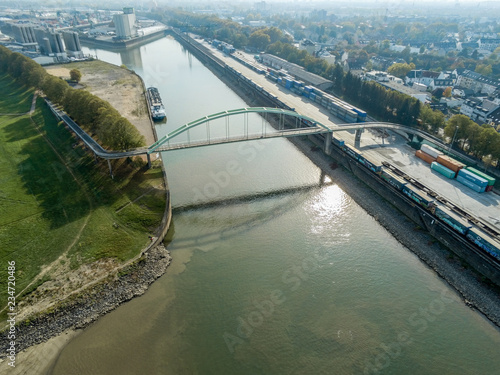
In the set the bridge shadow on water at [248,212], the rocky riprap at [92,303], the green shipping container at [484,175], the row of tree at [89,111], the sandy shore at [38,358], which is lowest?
the bridge shadow on water at [248,212]

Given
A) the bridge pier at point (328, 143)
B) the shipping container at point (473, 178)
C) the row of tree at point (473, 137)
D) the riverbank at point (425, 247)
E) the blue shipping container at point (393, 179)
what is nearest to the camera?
the riverbank at point (425, 247)

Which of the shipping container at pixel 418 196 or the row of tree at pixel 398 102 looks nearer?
the shipping container at pixel 418 196

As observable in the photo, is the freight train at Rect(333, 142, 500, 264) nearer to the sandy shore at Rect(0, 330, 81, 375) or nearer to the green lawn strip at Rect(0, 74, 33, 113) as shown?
the sandy shore at Rect(0, 330, 81, 375)

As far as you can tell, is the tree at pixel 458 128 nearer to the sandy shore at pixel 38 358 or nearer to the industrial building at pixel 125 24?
the sandy shore at pixel 38 358

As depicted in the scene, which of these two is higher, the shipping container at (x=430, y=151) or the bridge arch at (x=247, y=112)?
the bridge arch at (x=247, y=112)

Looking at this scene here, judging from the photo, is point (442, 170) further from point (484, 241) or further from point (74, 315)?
point (74, 315)

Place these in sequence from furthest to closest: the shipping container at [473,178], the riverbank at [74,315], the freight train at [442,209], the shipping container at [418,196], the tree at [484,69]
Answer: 1. the tree at [484,69]
2. the shipping container at [473,178]
3. the shipping container at [418,196]
4. the freight train at [442,209]
5. the riverbank at [74,315]

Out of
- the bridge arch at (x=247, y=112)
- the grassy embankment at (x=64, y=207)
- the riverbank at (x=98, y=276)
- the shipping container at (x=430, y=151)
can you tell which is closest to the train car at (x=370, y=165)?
the bridge arch at (x=247, y=112)
